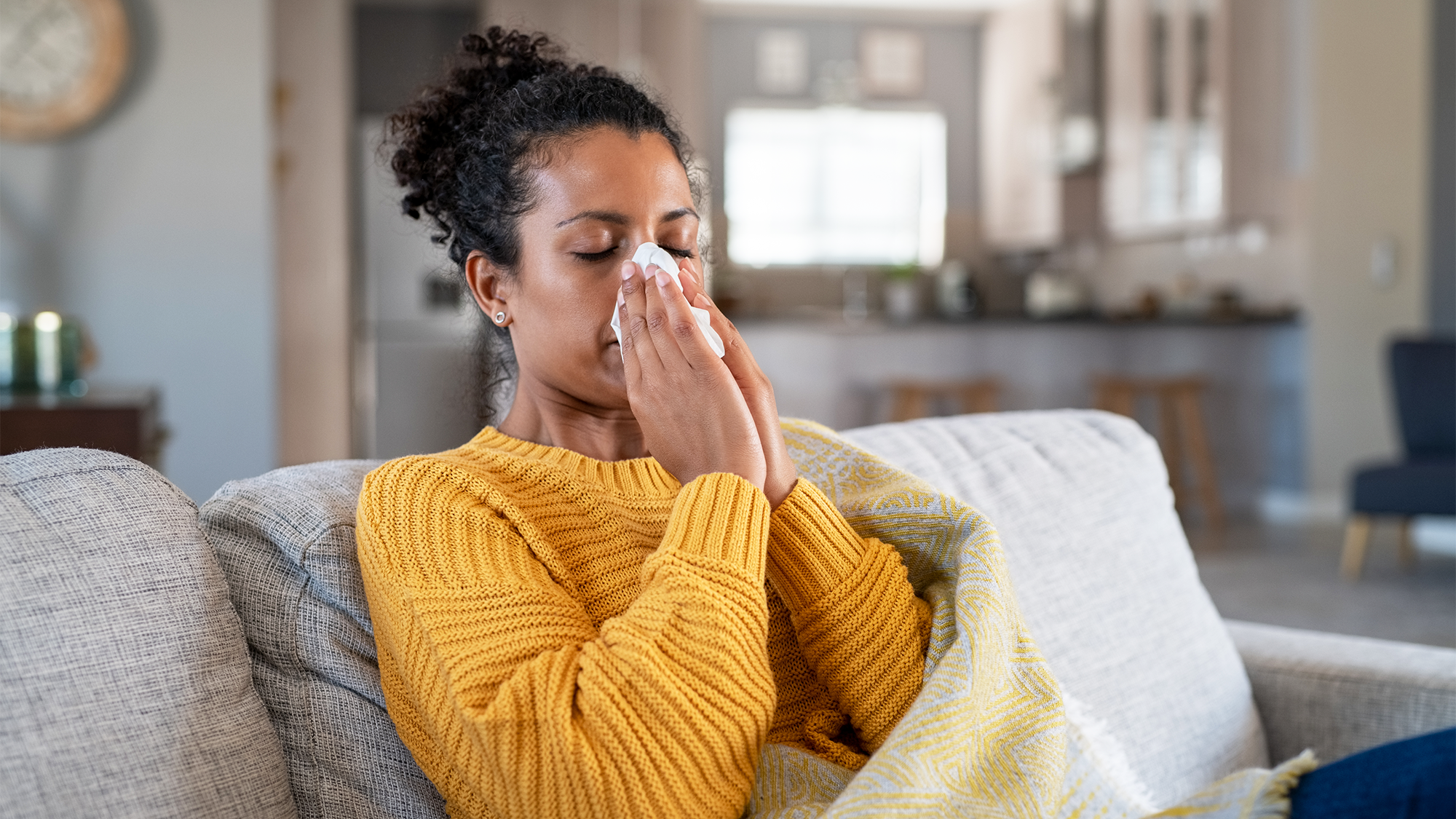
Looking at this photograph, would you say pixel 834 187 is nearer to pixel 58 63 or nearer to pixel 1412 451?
pixel 1412 451

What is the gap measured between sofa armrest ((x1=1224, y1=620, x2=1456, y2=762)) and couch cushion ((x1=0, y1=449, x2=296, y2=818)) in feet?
3.68

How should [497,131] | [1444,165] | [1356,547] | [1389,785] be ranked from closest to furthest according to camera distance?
[1389,785] < [497,131] < [1356,547] < [1444,165]

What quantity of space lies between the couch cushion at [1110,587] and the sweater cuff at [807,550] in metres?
0.38

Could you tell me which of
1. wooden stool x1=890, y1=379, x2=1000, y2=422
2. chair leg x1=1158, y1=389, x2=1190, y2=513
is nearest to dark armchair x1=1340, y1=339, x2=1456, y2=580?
chair leg x1=1158, y1=389, x2=1190, y2=513

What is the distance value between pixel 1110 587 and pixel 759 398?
0.60 m

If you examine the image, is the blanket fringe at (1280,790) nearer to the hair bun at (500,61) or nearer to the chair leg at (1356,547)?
the hair bun at (500,61)

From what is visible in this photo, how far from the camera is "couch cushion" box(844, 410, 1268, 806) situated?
1380 millimetres

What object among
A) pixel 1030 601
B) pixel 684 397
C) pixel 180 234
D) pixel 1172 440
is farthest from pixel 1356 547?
pixel 180 234

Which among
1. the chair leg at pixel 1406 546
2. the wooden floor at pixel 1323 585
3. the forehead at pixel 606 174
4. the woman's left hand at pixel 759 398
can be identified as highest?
the forehead at pixel 606 174

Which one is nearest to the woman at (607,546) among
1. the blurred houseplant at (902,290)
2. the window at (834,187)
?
the blurred houseplant at (902,290)

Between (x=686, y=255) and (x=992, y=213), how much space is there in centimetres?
724

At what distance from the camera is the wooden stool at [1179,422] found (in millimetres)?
5621

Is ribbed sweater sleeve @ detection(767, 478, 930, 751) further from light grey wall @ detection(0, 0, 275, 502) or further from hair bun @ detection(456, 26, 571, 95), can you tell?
light grey wall @ detection(0, 0, 275, 502)

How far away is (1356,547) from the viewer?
4500mm
